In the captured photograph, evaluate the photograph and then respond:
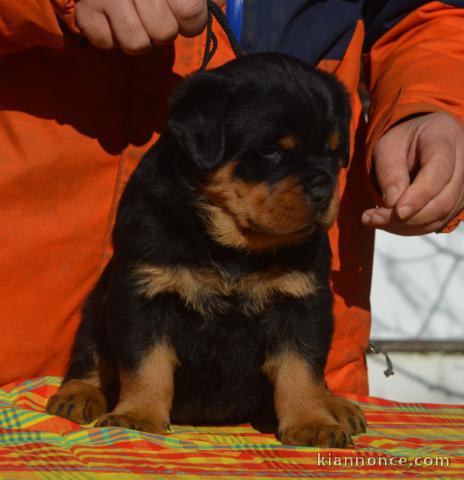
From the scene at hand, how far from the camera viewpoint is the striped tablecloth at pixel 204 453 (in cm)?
212

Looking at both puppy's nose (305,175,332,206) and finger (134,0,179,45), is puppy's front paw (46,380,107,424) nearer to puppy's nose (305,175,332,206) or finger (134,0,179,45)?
puppy's nose (305,175,332,206)

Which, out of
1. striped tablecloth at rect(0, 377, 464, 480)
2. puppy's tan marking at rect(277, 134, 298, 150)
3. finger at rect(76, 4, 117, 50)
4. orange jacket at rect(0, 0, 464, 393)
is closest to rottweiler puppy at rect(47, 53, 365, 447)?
puppy's tan marking at rect(277, 134, 298, 150)

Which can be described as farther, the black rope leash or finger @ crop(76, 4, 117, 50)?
the black rope leash

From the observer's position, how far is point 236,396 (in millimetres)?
2912

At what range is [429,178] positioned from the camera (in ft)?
8.97

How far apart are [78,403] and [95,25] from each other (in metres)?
1.22

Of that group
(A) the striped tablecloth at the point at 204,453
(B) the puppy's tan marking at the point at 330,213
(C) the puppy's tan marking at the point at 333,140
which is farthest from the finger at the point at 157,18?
(A) the striped tablecloth at the point at 204,453

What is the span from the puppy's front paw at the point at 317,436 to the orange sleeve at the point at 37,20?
1431 mm

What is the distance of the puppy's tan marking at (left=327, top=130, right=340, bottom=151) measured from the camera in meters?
2.79

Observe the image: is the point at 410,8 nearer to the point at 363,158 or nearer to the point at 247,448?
the point at 363,158

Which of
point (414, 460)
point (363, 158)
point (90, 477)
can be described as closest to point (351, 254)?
point (363, 158)

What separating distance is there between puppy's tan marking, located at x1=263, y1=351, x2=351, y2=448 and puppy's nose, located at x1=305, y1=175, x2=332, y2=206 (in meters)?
0.52

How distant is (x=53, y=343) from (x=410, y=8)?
1.98 metres

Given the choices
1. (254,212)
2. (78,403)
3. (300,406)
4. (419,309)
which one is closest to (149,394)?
(78,403)
